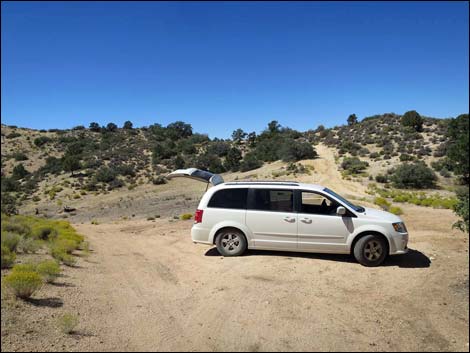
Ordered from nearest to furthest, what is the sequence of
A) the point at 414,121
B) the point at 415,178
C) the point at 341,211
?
the point at 341,211
the point at 415,178
the point at 414,121

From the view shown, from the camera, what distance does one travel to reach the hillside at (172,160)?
28.4 metres

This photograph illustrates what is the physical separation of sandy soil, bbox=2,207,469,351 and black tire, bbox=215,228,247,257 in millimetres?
258

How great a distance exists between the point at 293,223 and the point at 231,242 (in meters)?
1.64

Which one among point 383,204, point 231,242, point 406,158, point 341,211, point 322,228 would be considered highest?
point 406,158

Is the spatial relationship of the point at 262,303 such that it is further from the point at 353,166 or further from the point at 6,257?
the point at 353,166

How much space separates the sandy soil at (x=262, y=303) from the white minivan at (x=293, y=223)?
0.39m

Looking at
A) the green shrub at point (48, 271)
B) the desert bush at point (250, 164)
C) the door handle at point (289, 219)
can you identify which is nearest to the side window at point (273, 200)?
the door handle at point (289, 219)

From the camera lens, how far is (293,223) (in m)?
8.27

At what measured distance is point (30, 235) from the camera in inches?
357

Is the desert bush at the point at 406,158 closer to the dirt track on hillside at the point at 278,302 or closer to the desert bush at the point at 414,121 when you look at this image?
the desert bush at the point at 414,121

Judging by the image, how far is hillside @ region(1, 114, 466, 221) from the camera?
2836 centimetres

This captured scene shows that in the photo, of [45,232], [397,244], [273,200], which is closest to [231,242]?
[273,200]

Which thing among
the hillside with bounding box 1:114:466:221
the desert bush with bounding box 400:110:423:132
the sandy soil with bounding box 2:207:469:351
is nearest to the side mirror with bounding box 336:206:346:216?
the sandy soil with bounding box 2:207:469:351

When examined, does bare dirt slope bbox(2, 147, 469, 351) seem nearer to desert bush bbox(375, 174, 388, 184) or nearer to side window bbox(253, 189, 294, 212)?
side window bbox(253, 189, 294, 212)
